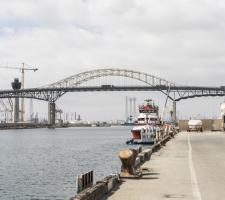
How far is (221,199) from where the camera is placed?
17469 mm

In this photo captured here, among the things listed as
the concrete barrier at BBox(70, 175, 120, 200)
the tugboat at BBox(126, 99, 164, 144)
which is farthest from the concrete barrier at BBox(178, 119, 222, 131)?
the concrete barrier at BBox(70, 175, 120, 200)

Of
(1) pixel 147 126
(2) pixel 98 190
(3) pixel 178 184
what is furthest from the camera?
(1) pixel 147 126

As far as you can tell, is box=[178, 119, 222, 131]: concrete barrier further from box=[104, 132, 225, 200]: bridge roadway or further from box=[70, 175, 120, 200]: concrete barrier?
box=[70, 175, 120, 200]: concrete barrier

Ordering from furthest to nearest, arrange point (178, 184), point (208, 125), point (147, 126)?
1. point (208, 125)
2. point (147, 126)
3. point (178, 184)

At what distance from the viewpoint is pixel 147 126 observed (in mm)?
83875

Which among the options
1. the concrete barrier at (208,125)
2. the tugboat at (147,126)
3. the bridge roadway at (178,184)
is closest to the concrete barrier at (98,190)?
the bridge roadway at (178,184)

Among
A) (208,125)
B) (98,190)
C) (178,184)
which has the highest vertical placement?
(208,125)

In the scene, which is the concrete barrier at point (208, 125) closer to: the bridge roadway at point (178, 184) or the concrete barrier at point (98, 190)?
the bridge roadway at point (178, 184)

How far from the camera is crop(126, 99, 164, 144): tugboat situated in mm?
81312

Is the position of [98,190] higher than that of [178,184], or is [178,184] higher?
[98,190]

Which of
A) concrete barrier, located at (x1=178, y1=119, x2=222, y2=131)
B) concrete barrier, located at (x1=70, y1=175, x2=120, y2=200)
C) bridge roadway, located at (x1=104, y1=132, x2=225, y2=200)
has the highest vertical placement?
concrete barrier, located at (x1=178, y1=119, x2=222, y2=131)

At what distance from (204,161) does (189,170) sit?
19.2 ft

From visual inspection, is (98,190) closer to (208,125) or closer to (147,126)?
(147,126)

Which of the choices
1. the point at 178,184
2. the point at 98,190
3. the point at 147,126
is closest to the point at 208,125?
the point at 147,126
